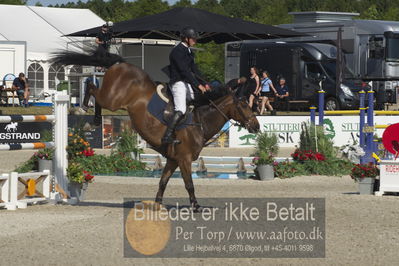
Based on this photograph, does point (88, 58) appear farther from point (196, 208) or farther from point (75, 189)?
point (196, 208)

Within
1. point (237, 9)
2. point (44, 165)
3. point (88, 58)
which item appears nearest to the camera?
point (88, 58)

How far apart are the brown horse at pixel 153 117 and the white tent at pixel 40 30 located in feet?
75.3

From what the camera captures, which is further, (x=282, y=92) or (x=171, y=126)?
(x=282, y=92)

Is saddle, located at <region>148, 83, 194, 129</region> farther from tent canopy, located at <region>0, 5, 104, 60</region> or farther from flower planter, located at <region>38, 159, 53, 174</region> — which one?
tent canopy, located at <region>0, 5, 104, 60</region>

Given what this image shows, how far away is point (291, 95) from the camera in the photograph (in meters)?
33.8

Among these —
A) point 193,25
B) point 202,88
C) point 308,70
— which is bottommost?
point 202,88

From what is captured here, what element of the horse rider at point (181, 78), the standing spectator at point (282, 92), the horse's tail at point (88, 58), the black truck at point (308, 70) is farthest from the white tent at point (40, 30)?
the horse rider at point (181, 78)

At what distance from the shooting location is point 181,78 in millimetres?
11727

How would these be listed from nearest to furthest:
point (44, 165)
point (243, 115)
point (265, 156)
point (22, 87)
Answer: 1. point (243, 115)
2. point (44, 165)
3. point (265, 156)
4. point (22, 87)

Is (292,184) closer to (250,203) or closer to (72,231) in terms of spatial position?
(250,203)

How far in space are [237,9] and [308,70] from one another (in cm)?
5589

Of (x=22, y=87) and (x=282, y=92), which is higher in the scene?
(x=22, y=87)

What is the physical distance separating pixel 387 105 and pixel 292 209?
21842 mm

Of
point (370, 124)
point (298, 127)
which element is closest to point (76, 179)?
point (370, 124)
